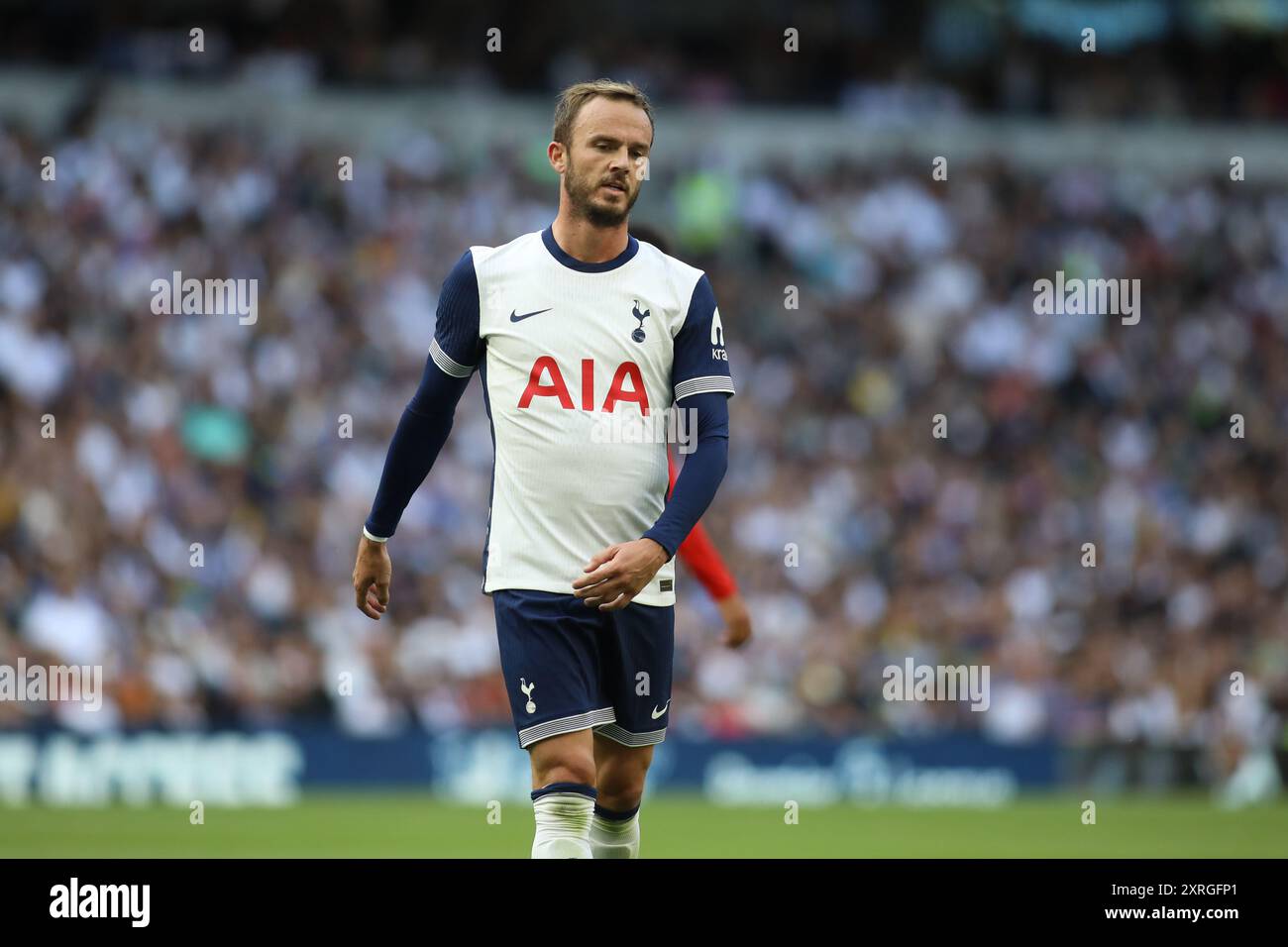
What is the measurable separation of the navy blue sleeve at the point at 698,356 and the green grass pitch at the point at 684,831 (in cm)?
671

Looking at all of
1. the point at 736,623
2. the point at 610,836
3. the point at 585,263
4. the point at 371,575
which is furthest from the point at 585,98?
the point at 736,623

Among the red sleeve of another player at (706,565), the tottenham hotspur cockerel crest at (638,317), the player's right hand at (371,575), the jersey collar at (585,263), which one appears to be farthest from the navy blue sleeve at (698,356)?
the red sleeve of another player at (706,565)

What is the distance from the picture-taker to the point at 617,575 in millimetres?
6125

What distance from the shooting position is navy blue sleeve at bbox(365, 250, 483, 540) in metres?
6.67

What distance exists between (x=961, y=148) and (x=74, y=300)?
39.4ft

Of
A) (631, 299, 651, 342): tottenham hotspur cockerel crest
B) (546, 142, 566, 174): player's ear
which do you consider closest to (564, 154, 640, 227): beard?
(546, 142, 566, 174): player's ear

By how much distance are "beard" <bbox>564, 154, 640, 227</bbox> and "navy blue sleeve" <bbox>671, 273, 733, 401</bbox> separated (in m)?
0.38

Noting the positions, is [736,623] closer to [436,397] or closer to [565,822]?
[436,397]

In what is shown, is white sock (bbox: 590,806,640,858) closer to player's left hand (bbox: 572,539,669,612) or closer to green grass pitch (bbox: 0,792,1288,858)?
player's left hand (bbox: 572,539,669,612)

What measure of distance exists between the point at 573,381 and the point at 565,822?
146 cm

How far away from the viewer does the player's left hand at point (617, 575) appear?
6125mm

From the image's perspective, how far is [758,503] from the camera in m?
20.6

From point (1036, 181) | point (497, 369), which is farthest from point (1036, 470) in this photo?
point (497, 369)
